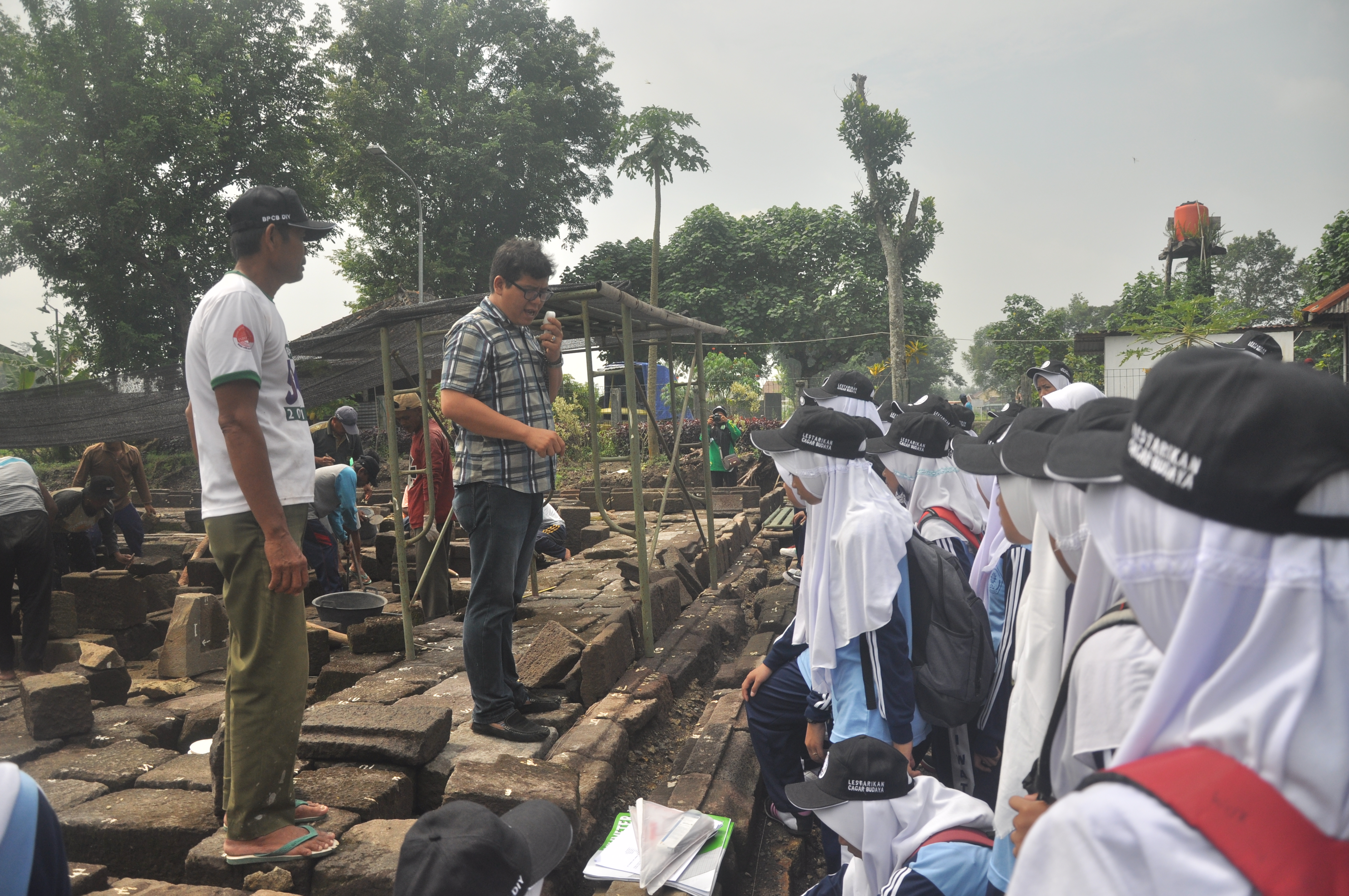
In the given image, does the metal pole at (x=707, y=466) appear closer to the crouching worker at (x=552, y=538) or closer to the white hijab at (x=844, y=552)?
the crouching worker at (x=552, y=538)

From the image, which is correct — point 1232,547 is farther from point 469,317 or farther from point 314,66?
point 314,66

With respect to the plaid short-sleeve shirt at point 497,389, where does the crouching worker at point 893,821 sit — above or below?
below

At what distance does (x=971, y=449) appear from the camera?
2.79 meters

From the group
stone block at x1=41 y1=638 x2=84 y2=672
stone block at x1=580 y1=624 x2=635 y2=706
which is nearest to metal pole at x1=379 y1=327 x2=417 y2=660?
stone block at x1=580 y1=624 x2=635 y2=706

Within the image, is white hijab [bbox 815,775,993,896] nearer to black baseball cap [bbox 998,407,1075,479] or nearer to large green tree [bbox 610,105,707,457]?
black baseball cap [bbox 998,407,1075,479]

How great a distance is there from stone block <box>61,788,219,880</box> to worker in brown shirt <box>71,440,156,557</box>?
641cm

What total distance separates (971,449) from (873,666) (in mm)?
838

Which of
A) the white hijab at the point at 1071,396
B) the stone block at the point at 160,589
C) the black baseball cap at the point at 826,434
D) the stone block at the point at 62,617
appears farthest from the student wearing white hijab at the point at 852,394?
the stone block at the point at 62,617

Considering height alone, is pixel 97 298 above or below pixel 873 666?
above

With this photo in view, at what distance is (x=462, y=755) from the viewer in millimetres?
3244

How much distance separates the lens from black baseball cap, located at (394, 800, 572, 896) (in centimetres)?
145

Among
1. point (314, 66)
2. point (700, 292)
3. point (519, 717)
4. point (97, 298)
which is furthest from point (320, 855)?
point (700, 292)

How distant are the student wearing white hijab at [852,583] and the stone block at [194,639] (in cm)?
452

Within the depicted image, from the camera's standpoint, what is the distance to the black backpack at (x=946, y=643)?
255cm
